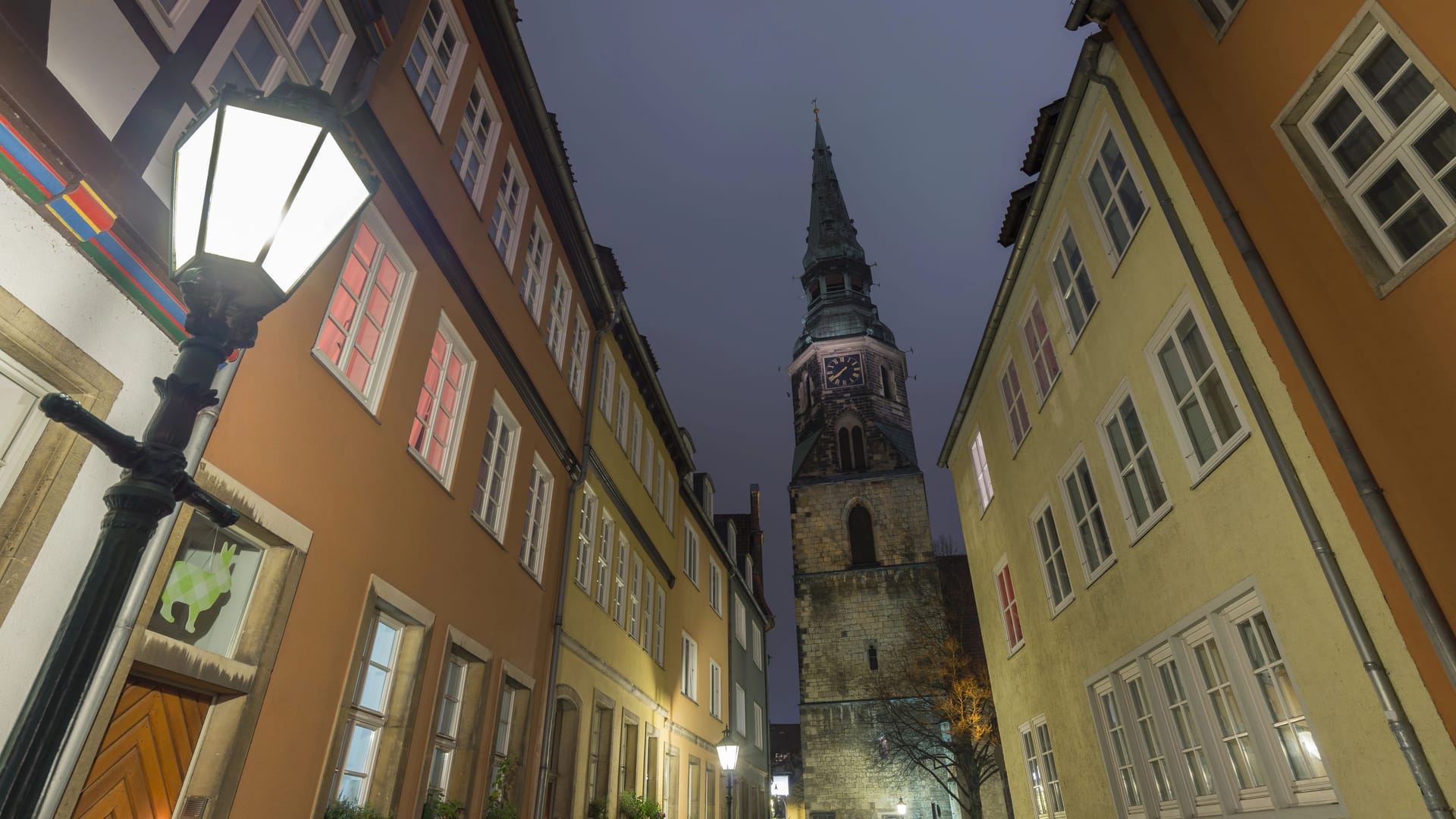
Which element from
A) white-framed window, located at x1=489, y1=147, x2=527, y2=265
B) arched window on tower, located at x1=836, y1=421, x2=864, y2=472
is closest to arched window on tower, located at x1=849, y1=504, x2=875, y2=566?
arched window on tower, located at x1=836, y1=421, x2=864, y2=472

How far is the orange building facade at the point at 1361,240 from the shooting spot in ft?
14.3

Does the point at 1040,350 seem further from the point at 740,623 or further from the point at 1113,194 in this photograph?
the point at 740,623

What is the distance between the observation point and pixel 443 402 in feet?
24.8

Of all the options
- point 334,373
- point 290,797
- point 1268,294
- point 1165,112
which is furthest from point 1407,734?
point 334,373

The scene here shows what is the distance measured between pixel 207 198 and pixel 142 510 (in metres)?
0.84

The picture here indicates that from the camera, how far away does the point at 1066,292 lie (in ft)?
31.9

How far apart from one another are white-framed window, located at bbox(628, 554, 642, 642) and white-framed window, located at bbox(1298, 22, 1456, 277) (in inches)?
443

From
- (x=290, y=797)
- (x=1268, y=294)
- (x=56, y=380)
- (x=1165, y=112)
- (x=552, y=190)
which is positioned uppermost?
(x=552, y=190)

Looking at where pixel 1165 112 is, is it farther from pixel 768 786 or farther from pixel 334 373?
pixel 768 786

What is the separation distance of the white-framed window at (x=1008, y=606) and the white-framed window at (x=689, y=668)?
268 inches

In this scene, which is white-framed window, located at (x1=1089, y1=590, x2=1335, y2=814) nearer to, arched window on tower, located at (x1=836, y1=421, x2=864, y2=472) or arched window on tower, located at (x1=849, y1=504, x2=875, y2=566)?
arched window on tower, located at (x1=849, y1=504, x2=875, y2=566)

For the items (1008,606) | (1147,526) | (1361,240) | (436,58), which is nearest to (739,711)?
(1008,606)

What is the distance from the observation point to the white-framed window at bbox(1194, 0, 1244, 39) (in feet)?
19.9

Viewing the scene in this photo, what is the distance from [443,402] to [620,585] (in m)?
6.25
